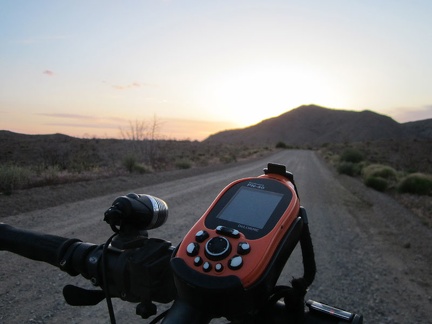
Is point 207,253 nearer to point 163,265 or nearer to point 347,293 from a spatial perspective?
point 163,265

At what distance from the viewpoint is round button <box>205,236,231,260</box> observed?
1014mm

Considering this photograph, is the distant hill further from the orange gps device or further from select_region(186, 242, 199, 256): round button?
select_region(186, 242, 199, 256): round button

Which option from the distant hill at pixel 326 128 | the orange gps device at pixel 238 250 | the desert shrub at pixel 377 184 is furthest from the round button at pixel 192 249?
the distant hill at pixel 326 128

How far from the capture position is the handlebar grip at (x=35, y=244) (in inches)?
50.4

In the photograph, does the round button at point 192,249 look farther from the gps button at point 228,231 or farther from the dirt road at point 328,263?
the dirt road at point 328,263

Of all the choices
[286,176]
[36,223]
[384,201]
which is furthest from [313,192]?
[286,176]

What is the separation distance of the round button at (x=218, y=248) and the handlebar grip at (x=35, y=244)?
1.66 ft

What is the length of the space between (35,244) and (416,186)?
58.2 feet

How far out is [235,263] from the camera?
39.0 inches

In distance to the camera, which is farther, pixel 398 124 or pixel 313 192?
pixel 398 124

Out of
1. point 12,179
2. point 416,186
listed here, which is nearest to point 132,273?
point 12,179

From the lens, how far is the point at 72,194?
1127 cm

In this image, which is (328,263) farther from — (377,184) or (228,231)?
(377,184)

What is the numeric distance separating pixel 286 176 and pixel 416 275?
5833 millimetres
